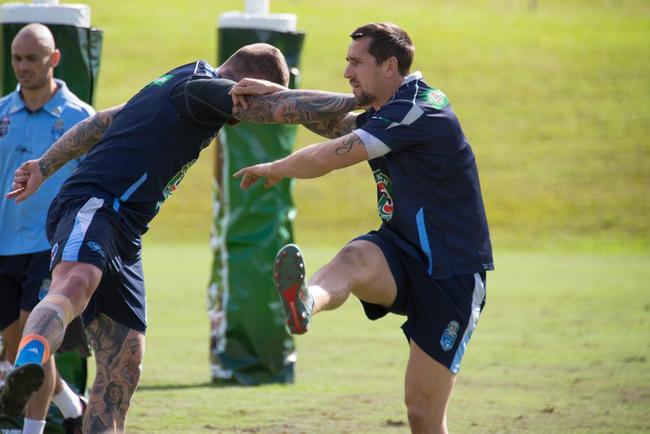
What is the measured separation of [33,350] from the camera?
5.08m

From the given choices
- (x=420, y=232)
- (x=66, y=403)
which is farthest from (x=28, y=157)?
(x=420, y=232)

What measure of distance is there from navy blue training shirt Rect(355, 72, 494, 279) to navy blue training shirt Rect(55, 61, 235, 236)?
31.0 inches

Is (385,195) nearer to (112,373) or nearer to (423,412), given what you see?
(423,412)

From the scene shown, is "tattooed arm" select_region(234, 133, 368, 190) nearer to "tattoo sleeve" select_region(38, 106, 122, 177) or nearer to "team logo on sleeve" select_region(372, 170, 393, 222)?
"team logo on sleeve" select_region(372, 170, 393, 222)

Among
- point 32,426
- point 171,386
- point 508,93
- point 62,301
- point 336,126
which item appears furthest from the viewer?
point 508,93

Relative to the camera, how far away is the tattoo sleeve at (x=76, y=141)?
6277mm

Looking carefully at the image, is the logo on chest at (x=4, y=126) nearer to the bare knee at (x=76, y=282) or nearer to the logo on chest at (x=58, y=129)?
the logo on chest at (x=58, y=129)

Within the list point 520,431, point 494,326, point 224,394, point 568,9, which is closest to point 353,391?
point 224,394

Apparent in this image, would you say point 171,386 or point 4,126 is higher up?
point 4,126

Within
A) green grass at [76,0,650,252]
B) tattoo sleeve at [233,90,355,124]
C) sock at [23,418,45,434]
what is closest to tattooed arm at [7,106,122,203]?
tattoo sleeve at [233,90,355,124]

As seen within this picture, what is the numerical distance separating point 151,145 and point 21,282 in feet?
7.02

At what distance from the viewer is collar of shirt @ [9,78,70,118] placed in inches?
294

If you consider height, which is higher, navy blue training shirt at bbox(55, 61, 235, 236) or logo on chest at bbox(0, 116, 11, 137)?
navy blue training shirt at bbox(55, 61, 235, 236)

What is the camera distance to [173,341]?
12.2 meters
